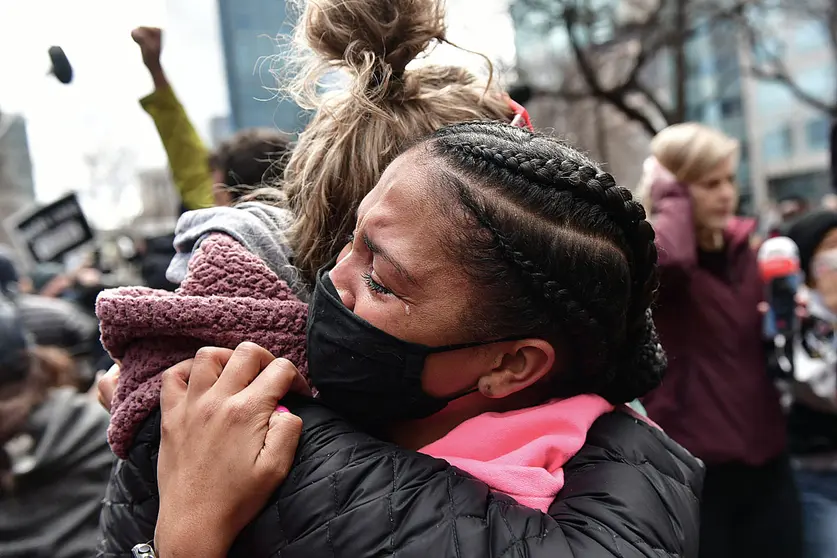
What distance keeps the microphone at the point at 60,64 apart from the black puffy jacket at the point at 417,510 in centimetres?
106

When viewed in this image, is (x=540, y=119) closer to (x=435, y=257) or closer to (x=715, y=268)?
(x=715, y=268)

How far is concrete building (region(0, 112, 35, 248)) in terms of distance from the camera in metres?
4.46

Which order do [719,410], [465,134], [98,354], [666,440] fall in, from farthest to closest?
[98,354] → [719,410] → [666,440] → [465,134]

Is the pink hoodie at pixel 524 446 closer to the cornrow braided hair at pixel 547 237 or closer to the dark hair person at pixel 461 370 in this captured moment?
the dark hair person at pixel 461 370

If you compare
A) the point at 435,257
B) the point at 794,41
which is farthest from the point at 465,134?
the point at 794,41

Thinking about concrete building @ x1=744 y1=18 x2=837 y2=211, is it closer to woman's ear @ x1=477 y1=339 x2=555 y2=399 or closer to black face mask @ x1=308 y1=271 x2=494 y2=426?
woman's ear @ x1=477 y1=339 x2=555 y2=399

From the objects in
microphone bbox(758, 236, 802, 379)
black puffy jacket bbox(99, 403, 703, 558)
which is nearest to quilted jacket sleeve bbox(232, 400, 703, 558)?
black puffy jacket bbox(99, 403, 703, 558)

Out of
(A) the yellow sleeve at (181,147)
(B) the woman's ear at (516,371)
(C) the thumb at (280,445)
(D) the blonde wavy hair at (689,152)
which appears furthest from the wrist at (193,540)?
(D) the blonde wavy hair at (689,152)

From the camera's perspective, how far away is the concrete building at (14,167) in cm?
446

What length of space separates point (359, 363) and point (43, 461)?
1.48 metres

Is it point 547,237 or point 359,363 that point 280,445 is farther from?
point 547,237

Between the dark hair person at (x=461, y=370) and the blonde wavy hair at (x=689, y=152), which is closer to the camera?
the dark hair person at (x=461, y=370)

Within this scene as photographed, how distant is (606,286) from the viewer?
48.1 inches

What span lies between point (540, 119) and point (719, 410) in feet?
41.1
